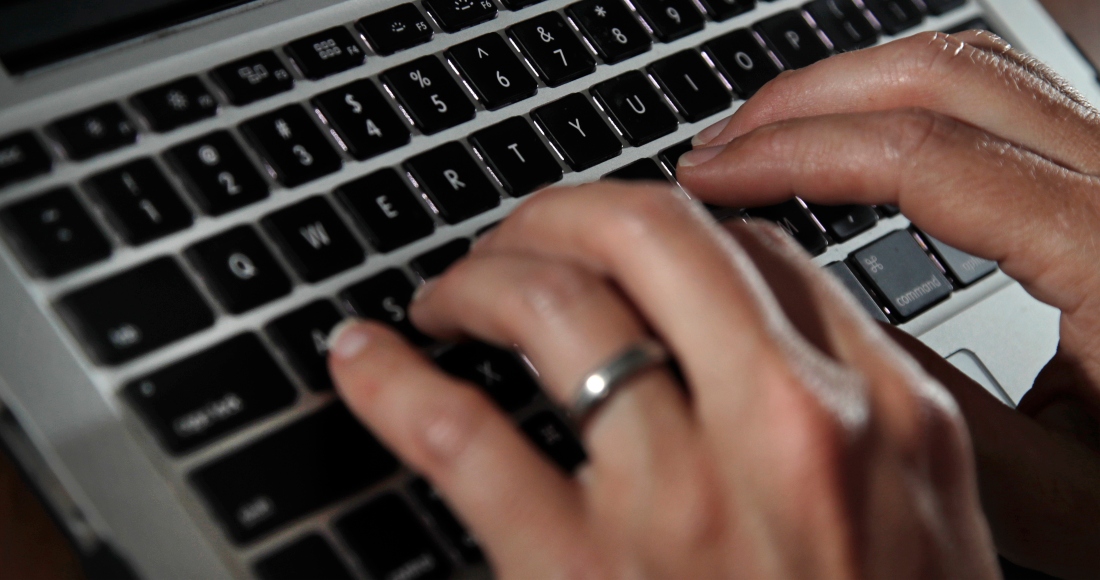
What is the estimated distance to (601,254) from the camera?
0.37m

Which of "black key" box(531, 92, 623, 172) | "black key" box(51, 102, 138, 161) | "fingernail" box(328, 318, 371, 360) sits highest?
"black key" box(51, 102, 138, 161)

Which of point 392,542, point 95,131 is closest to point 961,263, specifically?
point 392,542

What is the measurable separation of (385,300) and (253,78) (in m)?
0.15

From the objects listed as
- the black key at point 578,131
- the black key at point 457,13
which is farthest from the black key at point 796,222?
the black key at point 457,13

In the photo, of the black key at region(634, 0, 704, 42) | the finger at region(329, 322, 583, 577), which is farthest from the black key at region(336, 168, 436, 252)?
the black key at region(634, 0, 704, 42)

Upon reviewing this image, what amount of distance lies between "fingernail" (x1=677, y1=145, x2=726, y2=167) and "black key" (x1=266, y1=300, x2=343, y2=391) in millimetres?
246

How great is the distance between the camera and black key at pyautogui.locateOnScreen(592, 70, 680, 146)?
1.75ft

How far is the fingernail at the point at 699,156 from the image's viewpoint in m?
0.52

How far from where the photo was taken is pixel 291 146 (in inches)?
17.8

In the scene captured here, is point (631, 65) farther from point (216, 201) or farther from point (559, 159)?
point (216, 201)

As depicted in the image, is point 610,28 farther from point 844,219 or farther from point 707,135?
point 844,219

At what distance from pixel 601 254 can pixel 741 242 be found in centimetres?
10

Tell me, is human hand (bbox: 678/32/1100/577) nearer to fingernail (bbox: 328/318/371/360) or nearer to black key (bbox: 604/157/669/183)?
black key (bbox: 604/157/669/183)

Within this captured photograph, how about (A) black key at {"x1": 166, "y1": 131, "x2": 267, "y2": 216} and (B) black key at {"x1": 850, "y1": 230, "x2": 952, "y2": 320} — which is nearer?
(A) black key at {"x1": 166, "y1": 131, "x2": 267, "y2": 216}
